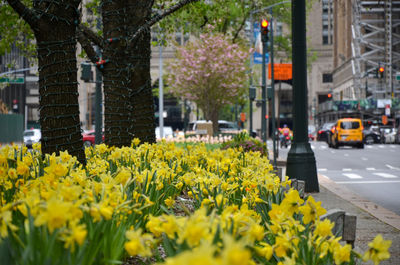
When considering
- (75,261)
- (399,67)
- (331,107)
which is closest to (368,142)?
(331,107)

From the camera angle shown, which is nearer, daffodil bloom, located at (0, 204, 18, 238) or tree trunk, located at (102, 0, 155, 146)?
daffodil bloom, located at (0, 204, 18, 238)

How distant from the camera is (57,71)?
6.35 m

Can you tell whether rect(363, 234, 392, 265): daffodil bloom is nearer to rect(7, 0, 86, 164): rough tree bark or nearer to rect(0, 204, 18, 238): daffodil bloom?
rect(0, 204, 18, 238): daffodil bloom

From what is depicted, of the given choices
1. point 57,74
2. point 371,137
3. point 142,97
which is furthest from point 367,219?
point 371,137

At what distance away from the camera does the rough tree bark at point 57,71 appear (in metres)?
6.28

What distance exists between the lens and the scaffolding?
74.6m

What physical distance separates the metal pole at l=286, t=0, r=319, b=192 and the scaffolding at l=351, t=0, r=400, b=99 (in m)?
65.2

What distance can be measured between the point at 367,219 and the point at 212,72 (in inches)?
1294

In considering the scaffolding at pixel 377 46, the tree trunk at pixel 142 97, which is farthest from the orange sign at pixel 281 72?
the scaffolding at pixel 377 46

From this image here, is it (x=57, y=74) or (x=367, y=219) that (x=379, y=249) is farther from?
(x=367, y=219)

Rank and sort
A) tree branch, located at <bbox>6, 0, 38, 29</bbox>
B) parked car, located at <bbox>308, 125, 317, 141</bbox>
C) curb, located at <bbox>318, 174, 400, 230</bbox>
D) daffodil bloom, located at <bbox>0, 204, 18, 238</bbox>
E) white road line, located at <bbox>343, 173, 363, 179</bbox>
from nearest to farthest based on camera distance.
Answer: daffodil bloom, located at <bbox>0, 204, 18, 238</bbox> < tree branch, located at <bbox>6, 0, 38, 29</bbox> < curb, located at <bbox>318, 174, 400, 230</bbox> < white road line, located at <bbox>343, 173, 363, 179</bbox> < parked car, located at <bbox>308, 125, 317, 141</bbox>

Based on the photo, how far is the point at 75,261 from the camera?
2.45 metres

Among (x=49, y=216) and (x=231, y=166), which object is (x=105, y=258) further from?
(x=231, y=166)

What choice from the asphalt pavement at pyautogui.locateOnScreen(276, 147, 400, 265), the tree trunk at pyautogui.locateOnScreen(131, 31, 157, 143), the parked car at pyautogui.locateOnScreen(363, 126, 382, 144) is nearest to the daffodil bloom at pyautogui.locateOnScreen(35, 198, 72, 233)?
the asphalt pavement at pyautogui.locateOnScreen(276, 147, 400, 265)
